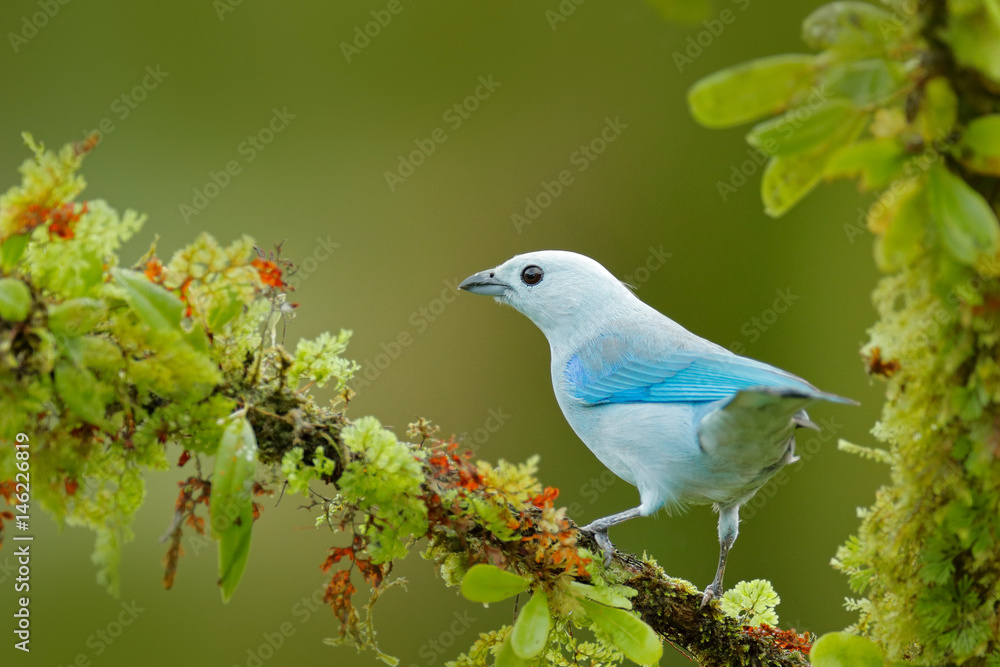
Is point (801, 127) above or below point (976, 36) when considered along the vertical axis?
below

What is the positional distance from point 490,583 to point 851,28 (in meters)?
1.18

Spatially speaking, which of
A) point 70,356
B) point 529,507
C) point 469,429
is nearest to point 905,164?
point 529,507

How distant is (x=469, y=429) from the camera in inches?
213

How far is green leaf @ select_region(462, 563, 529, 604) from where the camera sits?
1.64 meters

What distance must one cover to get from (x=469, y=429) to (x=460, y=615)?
1.23m

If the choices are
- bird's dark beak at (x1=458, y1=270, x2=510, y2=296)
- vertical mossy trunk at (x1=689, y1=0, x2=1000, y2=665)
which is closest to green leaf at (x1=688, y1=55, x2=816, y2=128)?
vertical mossy trunk at (x1=689, y1=0, x2=1000, y2=665)

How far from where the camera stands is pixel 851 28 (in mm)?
1265

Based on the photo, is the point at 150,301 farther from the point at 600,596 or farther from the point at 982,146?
the point at 982,146

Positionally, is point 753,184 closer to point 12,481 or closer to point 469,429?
point 469,429

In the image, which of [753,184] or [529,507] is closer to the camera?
[529,507]
